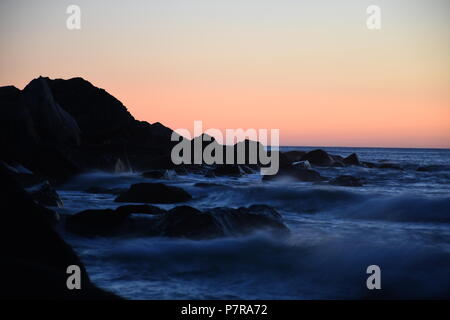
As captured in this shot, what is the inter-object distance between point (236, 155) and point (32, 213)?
32.5m

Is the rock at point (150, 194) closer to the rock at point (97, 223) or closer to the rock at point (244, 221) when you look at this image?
the rock at point (97, 223)

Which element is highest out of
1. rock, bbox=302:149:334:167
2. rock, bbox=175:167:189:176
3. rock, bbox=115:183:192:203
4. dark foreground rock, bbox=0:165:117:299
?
dark foreground rock, bbox=0:165:117:299

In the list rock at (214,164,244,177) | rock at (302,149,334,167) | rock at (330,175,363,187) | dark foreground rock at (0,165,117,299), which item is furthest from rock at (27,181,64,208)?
rock at (302,149,334,167)

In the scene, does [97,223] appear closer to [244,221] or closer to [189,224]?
[189,224]

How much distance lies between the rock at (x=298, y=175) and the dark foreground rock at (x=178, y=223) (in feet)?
42.8

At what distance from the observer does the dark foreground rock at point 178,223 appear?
9.04m

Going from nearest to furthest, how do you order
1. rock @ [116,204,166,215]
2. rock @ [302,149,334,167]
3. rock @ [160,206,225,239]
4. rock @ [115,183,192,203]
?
rock @ [160,206,225,239] → rock @ [116,204,166,215] → rock @ [115,183,192,203] → rock @ [302,149,334,167]

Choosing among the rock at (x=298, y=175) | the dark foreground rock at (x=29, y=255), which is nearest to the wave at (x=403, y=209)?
the rock at (x=298, y=175)

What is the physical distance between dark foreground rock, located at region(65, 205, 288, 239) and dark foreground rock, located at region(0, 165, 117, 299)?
149 inches

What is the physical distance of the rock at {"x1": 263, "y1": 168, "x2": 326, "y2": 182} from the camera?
22.8 metres

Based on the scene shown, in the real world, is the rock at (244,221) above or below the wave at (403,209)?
above

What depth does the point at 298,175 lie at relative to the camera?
23.0m

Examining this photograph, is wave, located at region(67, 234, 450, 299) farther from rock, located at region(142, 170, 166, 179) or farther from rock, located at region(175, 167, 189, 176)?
rock, located at region(175, 167, 189, 176)
